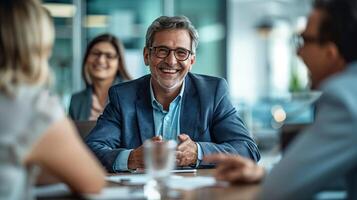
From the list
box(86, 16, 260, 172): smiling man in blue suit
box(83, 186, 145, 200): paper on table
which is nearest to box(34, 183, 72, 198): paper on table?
box(83, 186, 145, 200): paper on table

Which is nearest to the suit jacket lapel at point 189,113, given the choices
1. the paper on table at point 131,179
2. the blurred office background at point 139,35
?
the paper on table at point 131,179

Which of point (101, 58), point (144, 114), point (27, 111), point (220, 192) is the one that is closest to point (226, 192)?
point (220, 192)

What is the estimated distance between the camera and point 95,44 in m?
5.29

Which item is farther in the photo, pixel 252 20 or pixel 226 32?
pixel 252 20

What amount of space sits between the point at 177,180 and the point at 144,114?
84cm

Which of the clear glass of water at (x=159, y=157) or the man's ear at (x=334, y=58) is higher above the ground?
the man's ear at (x=334, y=58)

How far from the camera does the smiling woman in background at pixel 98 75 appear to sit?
4.91m

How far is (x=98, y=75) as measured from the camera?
5.07 metres

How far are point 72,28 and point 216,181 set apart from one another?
736 cm

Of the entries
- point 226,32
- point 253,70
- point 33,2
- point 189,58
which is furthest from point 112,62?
point 253,70

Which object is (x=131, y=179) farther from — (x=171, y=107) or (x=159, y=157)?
(x=171, y=107)

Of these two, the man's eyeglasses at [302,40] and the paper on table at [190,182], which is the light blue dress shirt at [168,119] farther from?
the man's eyeglasses at [302,40]

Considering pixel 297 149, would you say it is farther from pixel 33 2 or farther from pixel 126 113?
pixel 126 113

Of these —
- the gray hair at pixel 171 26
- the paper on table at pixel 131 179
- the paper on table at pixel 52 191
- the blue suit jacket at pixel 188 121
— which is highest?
the gray hair at pixel 171 26
